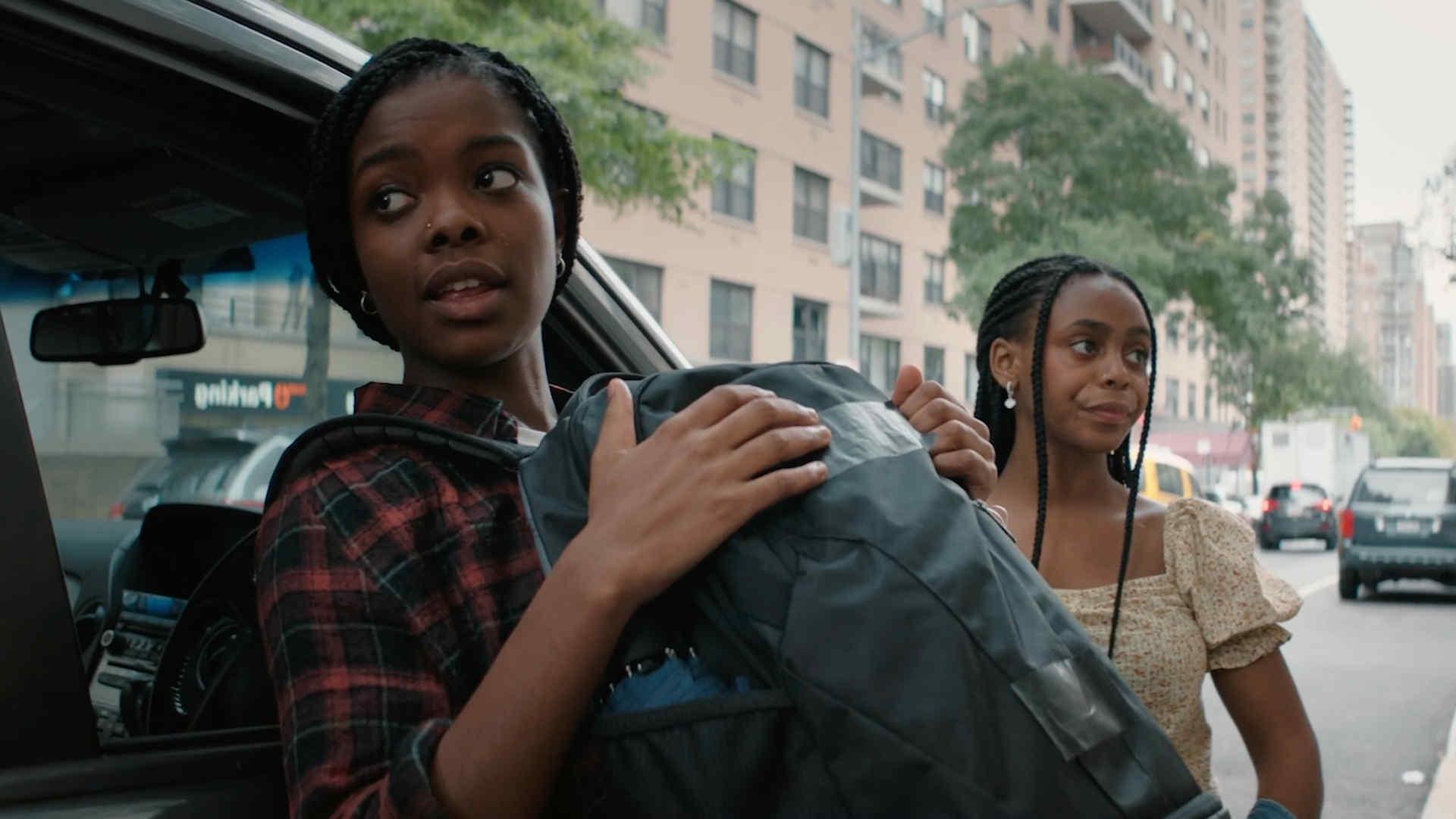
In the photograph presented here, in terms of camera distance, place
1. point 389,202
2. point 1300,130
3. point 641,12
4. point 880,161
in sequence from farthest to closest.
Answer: point 1300,130
point 880,161
point 641,12
point 389,202

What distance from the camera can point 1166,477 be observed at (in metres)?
19.3

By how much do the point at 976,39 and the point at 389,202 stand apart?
38.3 meters

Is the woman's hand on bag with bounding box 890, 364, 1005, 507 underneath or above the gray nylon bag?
above

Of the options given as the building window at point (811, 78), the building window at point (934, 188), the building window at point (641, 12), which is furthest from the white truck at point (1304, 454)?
the building window at point (641, 12)

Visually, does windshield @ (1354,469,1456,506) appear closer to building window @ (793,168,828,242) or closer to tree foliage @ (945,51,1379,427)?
tree foliage @ (945,51,1379,427)

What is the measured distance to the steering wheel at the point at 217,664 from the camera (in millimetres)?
1748

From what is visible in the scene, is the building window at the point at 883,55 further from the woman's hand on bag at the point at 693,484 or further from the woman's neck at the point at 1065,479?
the woman's hand on bag at the point at 693,484

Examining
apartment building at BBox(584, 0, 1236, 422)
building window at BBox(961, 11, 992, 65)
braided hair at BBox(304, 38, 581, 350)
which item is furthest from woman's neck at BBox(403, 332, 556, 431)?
building window at BBox(961, 11, 992, 65)

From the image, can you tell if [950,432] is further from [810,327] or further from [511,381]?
Answer: [810,327]

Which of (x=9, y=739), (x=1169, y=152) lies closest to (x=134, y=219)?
(x=9, y=739)

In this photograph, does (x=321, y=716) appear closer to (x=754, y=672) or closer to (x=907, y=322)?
(x=754, y=672)

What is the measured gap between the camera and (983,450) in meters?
1.42

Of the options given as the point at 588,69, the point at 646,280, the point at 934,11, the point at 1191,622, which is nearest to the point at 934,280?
the point at 934,11

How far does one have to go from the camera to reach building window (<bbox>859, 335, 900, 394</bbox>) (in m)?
32.9
